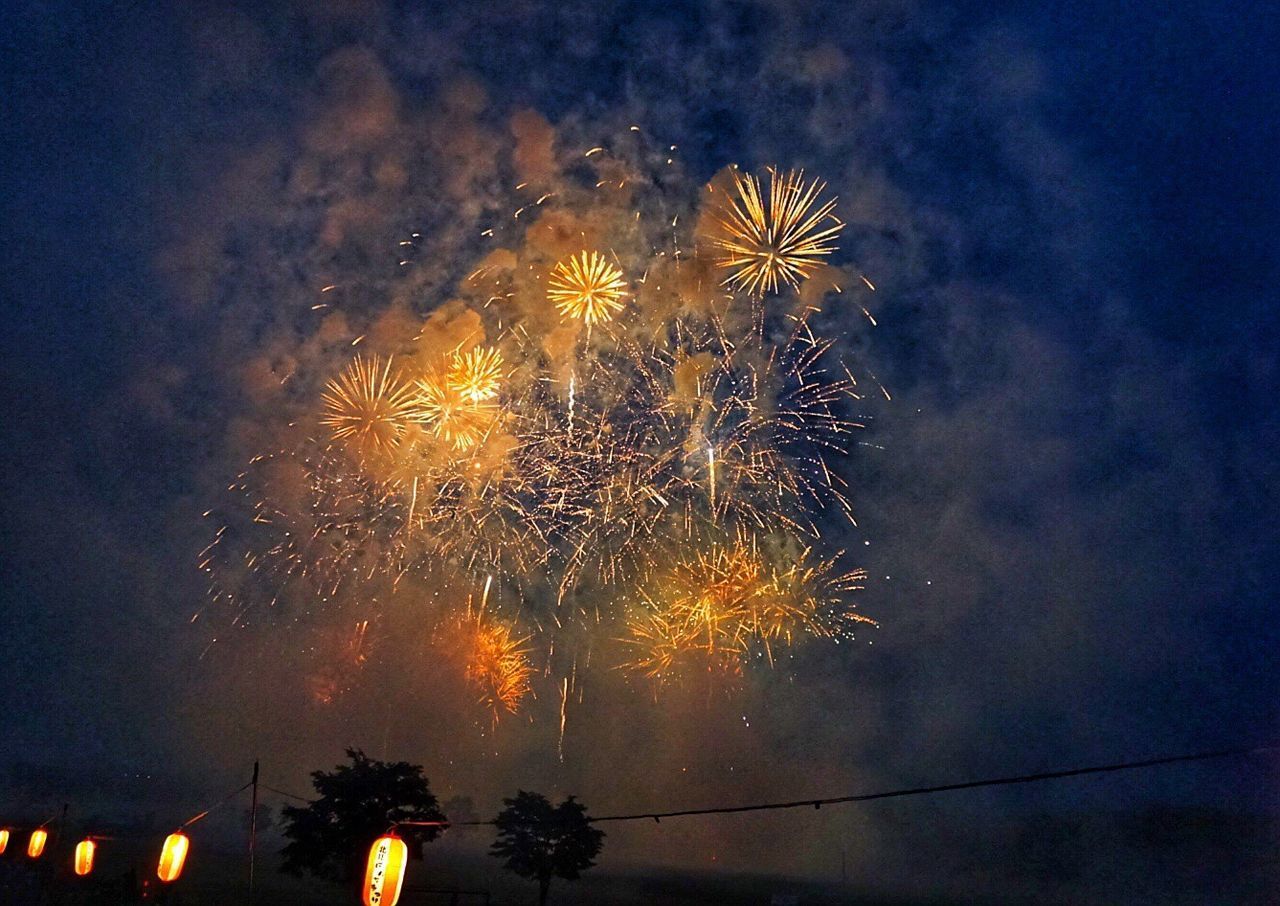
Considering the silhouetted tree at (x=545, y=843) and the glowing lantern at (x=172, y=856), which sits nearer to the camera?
the glowing lantern at (x=172, y=856)

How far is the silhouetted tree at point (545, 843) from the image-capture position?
100ft

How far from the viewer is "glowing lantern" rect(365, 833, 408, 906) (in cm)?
1310

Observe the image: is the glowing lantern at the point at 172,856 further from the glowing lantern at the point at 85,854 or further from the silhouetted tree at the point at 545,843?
the silhouetted tree at the point at 545,843

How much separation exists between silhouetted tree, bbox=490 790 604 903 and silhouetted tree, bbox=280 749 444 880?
11.7 feet

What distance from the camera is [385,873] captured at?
13156 mm

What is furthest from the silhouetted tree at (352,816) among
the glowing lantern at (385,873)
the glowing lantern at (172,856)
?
the glowing lantern at (385,873)

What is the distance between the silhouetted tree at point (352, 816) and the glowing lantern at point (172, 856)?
9.51 m

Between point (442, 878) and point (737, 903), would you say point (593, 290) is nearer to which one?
point (737, 903)

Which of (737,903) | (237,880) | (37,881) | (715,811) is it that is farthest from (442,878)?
(715,811)

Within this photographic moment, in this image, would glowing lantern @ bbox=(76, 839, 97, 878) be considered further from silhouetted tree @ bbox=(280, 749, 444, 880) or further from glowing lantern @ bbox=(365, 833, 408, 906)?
glowing lantern @ bbox=(365, 833, 408, 906)

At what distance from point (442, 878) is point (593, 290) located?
9369cm

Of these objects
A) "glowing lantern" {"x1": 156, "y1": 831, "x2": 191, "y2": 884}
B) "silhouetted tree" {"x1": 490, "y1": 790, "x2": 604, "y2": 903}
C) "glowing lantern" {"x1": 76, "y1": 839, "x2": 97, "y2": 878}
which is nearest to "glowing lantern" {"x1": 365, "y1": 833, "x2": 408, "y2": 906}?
"glowing lantern" {"x1": 156, "y1": 831, "x2": 191, "y2": 884}

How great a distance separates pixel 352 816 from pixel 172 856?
1036 centimetres

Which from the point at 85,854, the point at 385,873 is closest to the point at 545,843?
the point at 85,854
